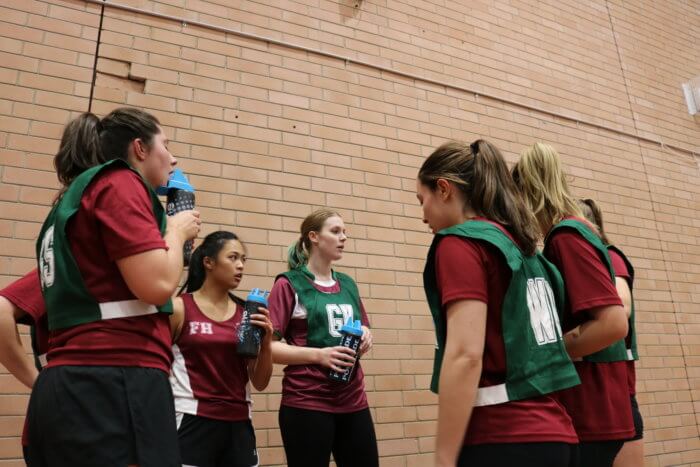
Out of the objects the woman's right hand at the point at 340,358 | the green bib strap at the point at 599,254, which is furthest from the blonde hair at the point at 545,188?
the woman's right hand at the point at 340,358

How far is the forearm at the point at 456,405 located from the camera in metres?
1.14

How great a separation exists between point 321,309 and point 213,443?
74 cm

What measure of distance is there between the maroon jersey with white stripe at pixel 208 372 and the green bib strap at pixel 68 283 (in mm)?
912

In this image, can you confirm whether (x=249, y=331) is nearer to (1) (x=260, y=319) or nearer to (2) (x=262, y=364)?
(1) (x=260, y=319)

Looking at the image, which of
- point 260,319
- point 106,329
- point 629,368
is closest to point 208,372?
point 260,319

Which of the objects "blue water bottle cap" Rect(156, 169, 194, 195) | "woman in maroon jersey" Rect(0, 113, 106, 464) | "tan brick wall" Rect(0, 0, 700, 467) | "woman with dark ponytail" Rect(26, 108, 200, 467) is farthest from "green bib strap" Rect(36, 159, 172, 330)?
"tan brick wall" Rect(0, 0, 700, 467)

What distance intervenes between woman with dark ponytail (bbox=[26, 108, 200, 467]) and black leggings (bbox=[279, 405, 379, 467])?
1137mm

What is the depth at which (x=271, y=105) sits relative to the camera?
138 inches

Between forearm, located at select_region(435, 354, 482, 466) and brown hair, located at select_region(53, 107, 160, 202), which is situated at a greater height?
brown hair, located at select_region(53, 107, 160, 202)

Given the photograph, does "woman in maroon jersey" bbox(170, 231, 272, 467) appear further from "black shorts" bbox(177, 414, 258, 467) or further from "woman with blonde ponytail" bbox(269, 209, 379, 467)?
"woman with blonde ponytail" bbox(269, 209, 379, 467)

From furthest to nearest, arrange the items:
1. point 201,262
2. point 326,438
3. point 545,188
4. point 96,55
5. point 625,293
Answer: point 96,55, point 201,262, point 326,438, point 625,293, point 545,188

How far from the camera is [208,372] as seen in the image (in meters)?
2.13

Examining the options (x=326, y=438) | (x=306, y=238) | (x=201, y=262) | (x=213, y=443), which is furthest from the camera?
(x=306, y=238)

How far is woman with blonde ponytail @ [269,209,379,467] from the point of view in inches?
90.2
